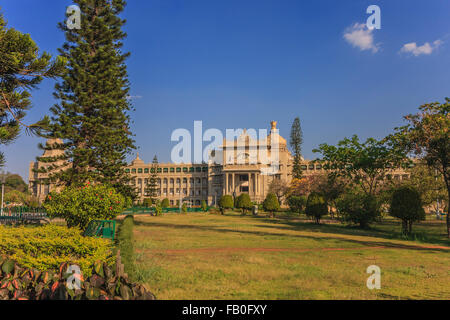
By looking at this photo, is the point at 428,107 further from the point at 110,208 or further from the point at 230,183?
the point at 230,183

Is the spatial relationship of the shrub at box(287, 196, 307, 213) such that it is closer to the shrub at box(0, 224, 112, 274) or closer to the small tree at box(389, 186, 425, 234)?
the small tree at box(389, 186, 425, 234)

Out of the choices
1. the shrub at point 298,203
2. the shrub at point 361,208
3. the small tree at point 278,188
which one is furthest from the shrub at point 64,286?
the small tree at point 278,188

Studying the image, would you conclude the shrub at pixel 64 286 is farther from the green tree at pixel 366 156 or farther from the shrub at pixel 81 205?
the green tree at pixel 366 156

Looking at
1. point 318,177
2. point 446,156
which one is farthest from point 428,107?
point 318,177

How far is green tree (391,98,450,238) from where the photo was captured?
53.7 ft

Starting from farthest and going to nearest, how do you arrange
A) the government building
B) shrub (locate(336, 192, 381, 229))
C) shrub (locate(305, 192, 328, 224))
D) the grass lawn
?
the government building → shrub (locate(305, 192, 328, 224)) → shrub (locate(336, 192, 381, 229)) → the grass lawn

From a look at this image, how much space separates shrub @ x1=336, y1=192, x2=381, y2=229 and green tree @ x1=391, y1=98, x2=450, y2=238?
4.95 meters

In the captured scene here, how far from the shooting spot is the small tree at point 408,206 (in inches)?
708

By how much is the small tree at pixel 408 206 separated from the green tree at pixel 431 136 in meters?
1.51

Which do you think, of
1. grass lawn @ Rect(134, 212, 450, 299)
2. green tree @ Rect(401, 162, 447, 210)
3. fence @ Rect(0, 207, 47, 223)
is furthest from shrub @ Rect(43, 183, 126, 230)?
green tree @ Rect(401, 162, 447, 210)

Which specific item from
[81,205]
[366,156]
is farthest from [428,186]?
[81,205]

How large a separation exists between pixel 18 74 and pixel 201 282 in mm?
7488

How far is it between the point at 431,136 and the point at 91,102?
21.6 m
